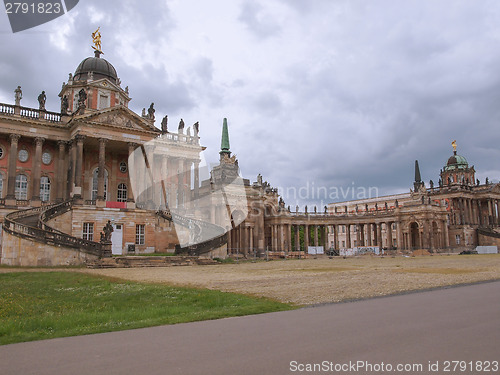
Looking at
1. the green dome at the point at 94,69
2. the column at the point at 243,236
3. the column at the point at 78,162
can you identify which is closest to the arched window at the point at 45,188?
the column at the point at 78,162

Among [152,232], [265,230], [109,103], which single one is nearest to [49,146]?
[109,103]

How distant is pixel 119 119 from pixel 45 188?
11.9 metres

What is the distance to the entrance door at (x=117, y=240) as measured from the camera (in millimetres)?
42812

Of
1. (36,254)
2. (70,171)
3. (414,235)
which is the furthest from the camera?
(414,235)

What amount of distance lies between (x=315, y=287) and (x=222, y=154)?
6978 centimetres

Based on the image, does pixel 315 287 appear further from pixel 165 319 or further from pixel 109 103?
pixel 109 103

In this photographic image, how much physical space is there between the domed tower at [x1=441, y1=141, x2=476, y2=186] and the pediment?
7892 centimetres

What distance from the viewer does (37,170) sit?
152 feet

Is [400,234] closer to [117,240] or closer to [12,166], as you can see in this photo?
[117,240]

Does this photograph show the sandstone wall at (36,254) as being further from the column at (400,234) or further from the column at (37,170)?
the column at (400,234)

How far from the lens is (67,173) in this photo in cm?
4812

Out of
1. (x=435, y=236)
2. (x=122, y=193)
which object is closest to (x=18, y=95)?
(x=122, y=193)

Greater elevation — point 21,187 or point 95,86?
point 95,86

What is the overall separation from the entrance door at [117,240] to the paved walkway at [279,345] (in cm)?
3499
